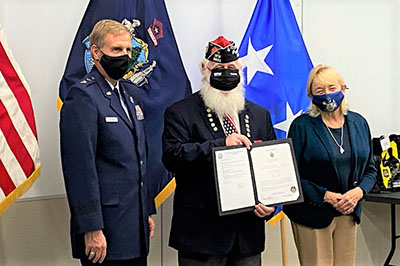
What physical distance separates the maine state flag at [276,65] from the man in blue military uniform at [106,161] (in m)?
1.42

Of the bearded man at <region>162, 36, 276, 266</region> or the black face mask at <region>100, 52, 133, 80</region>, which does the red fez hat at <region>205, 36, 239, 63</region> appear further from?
the black face mask at <region>100, 52, 133, 80</region>

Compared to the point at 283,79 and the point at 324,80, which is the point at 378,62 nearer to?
the point at 283,79

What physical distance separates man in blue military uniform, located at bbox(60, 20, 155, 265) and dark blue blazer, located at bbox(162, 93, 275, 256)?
16cm

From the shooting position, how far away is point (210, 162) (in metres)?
2.72

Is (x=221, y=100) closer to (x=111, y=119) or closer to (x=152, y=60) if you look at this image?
(x=111, y=119)

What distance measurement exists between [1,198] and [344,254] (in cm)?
173

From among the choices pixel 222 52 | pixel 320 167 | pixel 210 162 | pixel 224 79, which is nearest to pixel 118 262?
pixel 210 162

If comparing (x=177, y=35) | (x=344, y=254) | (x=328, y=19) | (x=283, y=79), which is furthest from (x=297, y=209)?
(x=328, y=19)

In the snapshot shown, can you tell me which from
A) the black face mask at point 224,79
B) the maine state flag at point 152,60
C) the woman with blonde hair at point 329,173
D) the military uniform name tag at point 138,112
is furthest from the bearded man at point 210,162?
the maine state flag at point 152,60

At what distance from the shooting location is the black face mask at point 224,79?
9.32ft

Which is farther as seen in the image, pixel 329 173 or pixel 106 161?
pixel 329 173

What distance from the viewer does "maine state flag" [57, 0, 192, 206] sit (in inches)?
138

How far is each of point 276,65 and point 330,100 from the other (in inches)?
32.3

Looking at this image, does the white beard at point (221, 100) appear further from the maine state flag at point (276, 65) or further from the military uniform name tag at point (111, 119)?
the maine state flag at point (276, 65)
